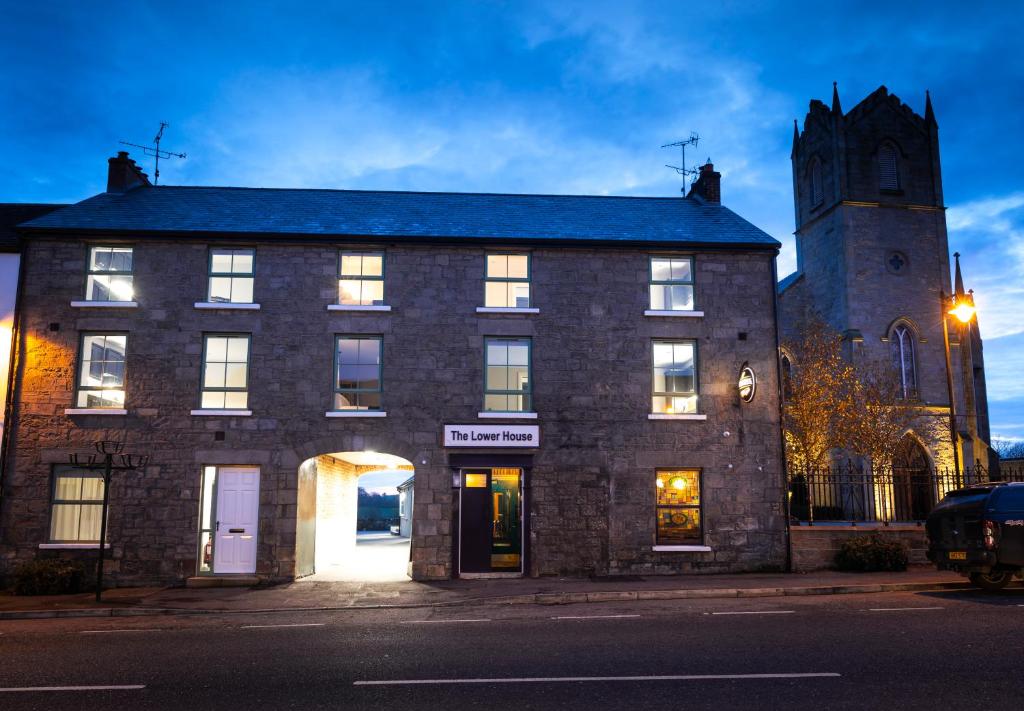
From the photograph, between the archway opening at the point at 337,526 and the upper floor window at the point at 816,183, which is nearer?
the archway opening at the point at 337,526

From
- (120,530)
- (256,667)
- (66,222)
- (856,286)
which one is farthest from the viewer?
(856,286)

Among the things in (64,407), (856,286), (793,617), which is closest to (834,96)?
(856,286)

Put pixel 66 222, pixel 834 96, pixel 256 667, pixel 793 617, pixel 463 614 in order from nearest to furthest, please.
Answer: pixel 256 667, pixel 793 617, pixel 463 614, pixel 66 222, pixel 834 96

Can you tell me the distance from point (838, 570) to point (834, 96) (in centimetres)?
2774

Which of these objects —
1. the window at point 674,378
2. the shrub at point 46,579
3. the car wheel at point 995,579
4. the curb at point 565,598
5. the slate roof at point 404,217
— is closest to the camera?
the curb at point 565,598

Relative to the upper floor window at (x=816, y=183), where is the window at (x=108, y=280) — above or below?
below

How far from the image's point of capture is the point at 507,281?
63.7 feet

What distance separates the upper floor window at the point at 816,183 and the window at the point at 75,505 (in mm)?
34811

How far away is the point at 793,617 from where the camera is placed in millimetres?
→ 11875

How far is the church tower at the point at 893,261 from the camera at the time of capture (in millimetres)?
34750

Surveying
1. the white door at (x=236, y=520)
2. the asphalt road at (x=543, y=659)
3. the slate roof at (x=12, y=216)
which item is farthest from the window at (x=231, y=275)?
the asphalt road at (x=543, y=659)

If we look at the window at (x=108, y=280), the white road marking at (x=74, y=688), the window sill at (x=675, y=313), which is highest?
the window at (x=108, y=280)

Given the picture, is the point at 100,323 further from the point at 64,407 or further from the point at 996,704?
the point at 996,704

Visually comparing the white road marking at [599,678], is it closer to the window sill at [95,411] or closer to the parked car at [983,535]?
the parked car at [983,535]
